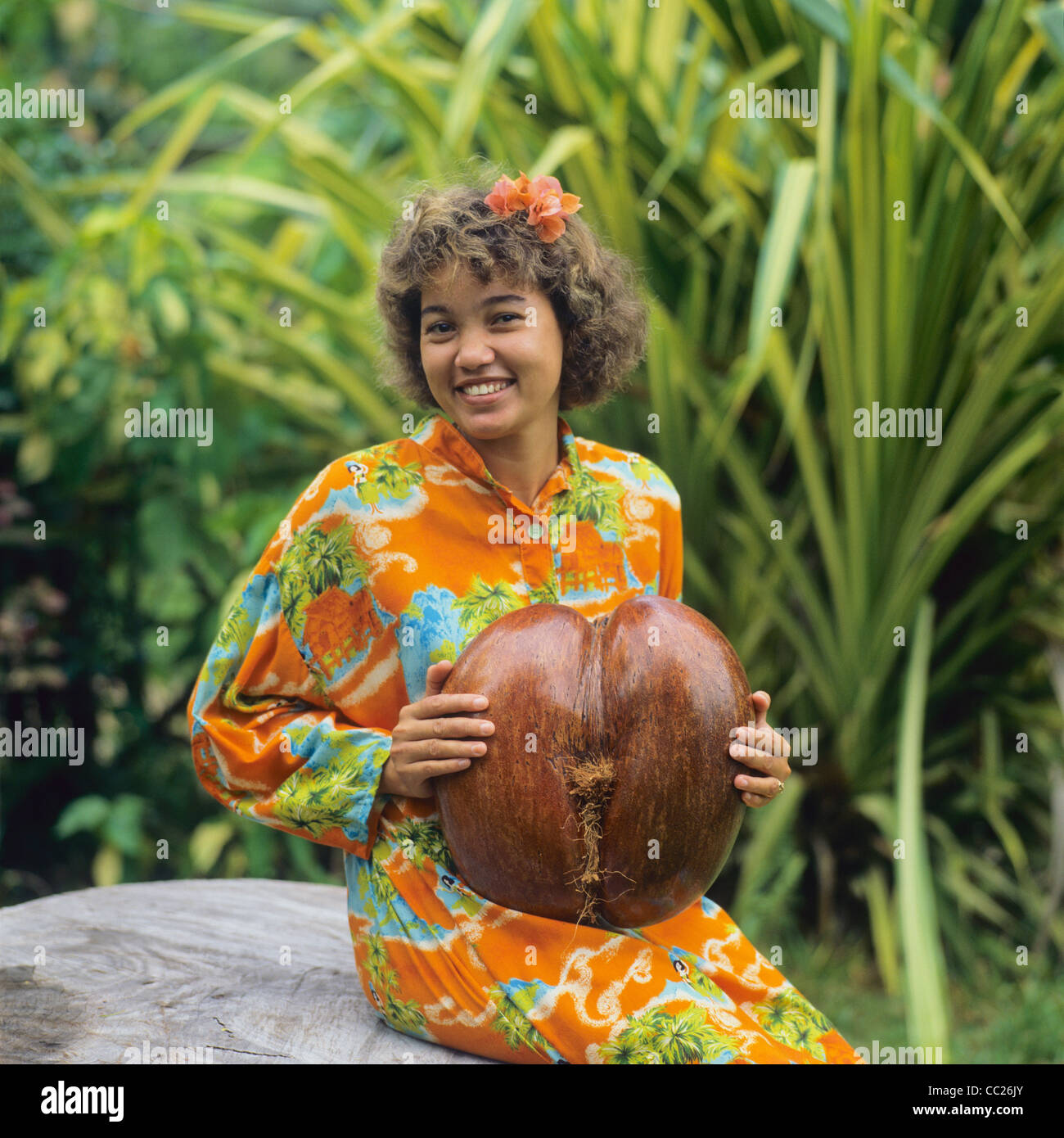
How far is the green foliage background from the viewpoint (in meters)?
2.74

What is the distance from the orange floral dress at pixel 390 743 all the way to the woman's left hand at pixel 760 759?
0.28 m

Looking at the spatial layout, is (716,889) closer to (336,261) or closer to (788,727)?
(788,727)

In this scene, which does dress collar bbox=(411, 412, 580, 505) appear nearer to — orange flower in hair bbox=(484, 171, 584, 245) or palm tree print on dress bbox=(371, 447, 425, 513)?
palm tree print on dress bbox=(371, 447, 425, 513)

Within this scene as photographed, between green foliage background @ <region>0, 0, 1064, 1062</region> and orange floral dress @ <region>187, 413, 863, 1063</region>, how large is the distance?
97 centimetres

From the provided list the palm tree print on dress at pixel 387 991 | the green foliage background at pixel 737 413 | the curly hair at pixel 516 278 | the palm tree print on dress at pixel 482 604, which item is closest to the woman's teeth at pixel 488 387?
the curly hair at pixel 516 278

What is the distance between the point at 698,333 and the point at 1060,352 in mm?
859

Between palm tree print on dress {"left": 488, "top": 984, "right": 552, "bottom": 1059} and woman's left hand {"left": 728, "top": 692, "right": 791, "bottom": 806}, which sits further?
palm tree print on dress {"left": 488, "top": 984, "right": 552, "bottom": 1059}

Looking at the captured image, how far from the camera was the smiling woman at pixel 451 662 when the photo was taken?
1422 mm

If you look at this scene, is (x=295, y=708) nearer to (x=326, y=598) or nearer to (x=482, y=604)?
(x=326, y=598)

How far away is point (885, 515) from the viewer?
2.84 meters

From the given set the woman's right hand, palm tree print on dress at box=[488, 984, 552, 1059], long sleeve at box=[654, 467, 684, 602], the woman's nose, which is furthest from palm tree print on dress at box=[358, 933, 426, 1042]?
the woman's nose

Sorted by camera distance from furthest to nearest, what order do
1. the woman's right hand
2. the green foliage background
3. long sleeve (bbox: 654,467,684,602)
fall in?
1. the green foliage background
2. long sleeve (bbox: 654,467,684,602)
3. the woman's right hand

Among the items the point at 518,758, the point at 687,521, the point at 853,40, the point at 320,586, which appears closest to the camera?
the point at 518,758

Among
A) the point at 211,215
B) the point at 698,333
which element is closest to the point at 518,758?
the point at 698,333
